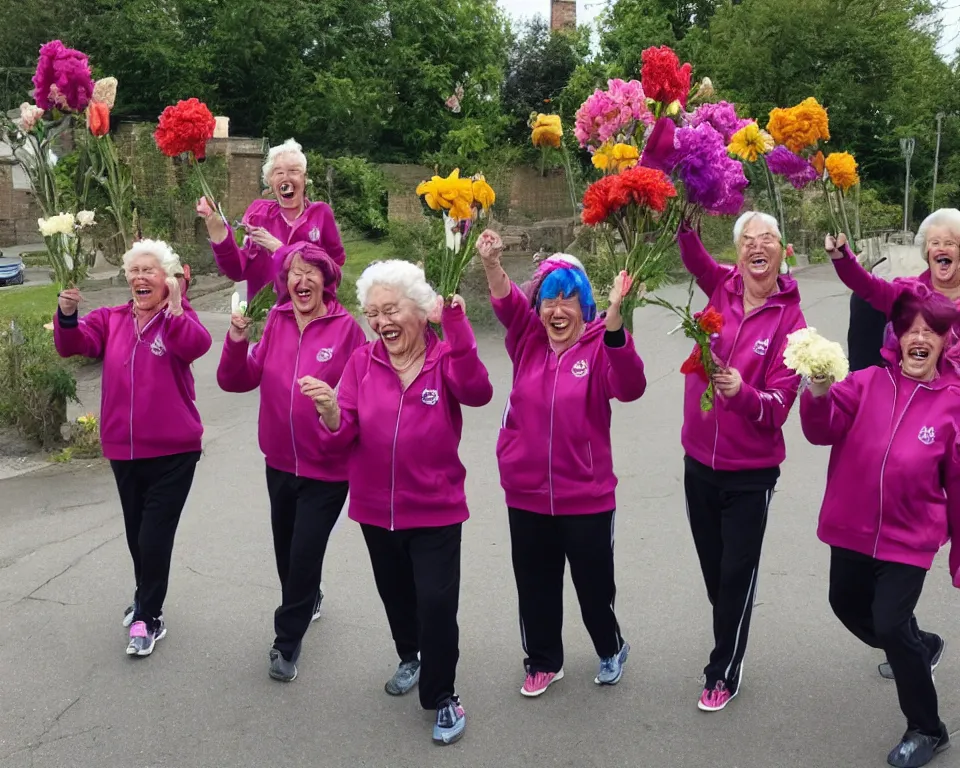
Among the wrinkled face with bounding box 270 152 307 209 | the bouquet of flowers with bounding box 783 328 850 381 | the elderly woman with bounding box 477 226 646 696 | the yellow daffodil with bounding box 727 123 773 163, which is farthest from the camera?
the wrinkled face with bounding box 270 152 307 209

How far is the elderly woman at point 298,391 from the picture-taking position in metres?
4.21

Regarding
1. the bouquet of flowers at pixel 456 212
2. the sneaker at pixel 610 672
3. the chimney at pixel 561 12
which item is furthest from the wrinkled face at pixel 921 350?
the chimney at pixel 561 12

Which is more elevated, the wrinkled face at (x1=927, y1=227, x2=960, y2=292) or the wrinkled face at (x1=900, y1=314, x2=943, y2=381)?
the wrinkled face at (x1=927, y1=227, x2=960, y2=292)

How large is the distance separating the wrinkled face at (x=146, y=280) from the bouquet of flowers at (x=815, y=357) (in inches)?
108

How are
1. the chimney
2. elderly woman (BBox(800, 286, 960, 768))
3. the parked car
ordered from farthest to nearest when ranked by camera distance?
the chimney
the parked car
elderly woman (BBox(800, 286, 960, 768))

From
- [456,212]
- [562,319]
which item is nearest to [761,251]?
[562,319]

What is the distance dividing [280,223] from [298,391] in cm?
134

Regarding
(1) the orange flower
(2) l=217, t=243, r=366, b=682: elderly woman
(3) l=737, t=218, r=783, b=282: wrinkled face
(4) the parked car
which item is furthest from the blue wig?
(4) the parked car

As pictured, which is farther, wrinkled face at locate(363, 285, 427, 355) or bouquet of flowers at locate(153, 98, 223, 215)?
bouquet of flowers at locate(153, 98, 223, 215)

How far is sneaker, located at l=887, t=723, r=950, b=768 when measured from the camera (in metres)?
3.60

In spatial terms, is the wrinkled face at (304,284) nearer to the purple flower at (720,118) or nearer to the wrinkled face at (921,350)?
the purple flower at (720,118)

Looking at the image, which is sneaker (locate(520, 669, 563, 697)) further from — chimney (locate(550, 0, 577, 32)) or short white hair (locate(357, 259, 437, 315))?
chimney (locate(550, 0, 577, 32))

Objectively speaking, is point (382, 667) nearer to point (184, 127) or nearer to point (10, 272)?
point (184, 127)

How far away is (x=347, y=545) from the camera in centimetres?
607
